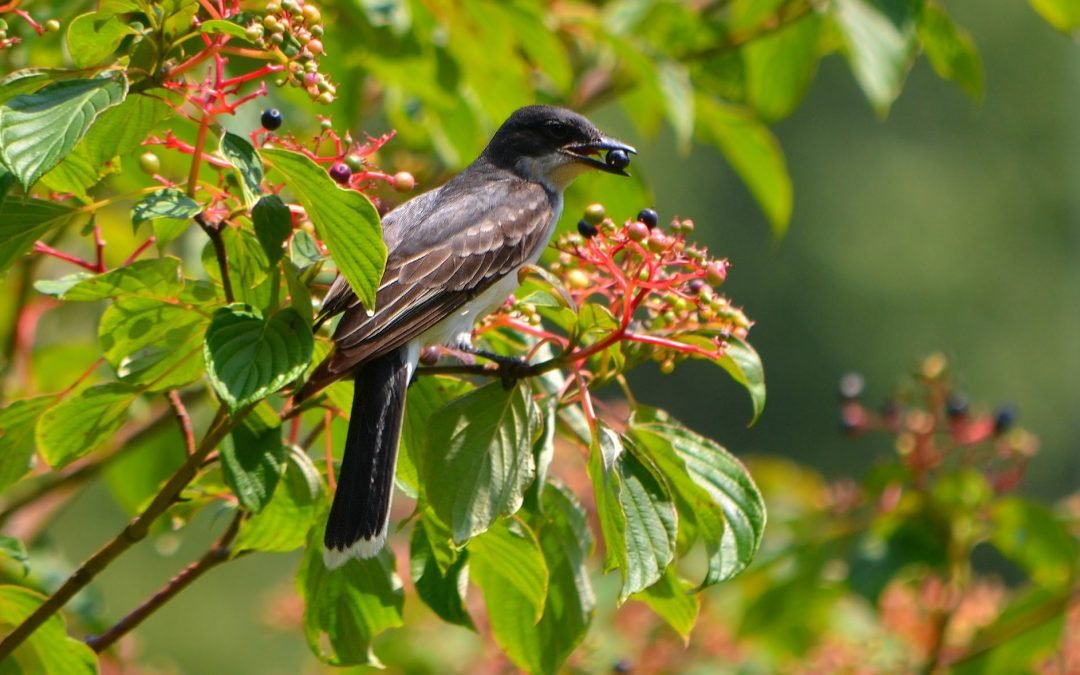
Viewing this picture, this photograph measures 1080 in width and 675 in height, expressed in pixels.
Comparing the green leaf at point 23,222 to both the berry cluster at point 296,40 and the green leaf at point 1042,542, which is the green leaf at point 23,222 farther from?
the green leaf at point 1042,542

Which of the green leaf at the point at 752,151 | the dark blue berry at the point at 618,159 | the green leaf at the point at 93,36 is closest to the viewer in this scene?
the green leaf at the point at 93,36

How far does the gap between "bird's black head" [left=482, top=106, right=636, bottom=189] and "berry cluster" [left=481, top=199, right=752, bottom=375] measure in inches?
46.5

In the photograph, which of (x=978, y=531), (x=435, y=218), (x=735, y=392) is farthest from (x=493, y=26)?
(x=735, y=392)

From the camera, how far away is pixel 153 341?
7.54 ft

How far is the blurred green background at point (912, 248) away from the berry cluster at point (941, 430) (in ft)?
68.1

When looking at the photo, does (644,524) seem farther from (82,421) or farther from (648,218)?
(82,421)

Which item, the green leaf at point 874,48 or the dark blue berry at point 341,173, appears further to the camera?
the green leaf at point 874,48

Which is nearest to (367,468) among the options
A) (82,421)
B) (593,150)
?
(82,421)

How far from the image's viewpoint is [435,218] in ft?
10.3

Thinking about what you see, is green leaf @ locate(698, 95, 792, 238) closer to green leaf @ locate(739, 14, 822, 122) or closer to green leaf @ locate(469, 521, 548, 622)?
green leaf @ locate(739, 14, 822, 122)

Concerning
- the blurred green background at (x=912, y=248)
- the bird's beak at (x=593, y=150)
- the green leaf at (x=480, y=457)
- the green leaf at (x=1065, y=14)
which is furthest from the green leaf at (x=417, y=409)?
the blurred green background at (x=912, y=248)

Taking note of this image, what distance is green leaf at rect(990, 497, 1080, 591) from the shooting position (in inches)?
148

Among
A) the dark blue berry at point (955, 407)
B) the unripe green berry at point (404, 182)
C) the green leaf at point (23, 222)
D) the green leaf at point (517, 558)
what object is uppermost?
the green leaf at point (23, 222)

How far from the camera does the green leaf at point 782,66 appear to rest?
161 inches
